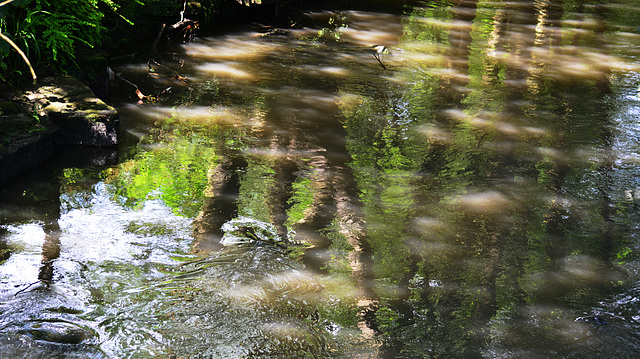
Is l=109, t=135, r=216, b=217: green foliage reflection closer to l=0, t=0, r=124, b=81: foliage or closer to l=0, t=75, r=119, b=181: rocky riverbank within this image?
l=0, t=75, r=119, b=181: rocky riverbank

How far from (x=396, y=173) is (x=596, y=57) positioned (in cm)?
473

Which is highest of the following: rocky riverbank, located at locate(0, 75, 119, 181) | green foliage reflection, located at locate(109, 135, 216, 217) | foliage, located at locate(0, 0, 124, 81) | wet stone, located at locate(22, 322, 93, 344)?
foliage, located at locate(0, 0, 124, 81)

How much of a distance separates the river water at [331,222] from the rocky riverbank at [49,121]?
0.40ft

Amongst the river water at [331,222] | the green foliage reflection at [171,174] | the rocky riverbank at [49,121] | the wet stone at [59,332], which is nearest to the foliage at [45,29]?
the rocky riverbank at [49,121]

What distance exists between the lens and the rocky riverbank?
3586mm

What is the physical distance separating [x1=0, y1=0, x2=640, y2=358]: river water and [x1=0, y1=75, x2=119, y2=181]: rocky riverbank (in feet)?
0.40

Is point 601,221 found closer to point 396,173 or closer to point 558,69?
point 396,173

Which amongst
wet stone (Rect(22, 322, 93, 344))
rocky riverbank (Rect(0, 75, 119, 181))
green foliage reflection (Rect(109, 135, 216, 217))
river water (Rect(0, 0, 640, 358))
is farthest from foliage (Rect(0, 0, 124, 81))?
wet stone (Rect(22, 322, 93, 344))

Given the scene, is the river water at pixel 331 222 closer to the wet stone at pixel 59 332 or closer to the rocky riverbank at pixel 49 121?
the wet stone at pixel 59 332

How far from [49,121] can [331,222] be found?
214 centimetres

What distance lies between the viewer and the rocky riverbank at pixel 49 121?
141 inches

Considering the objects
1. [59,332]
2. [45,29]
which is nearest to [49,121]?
[45,29]

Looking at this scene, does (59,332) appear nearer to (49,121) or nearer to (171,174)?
(171,174)

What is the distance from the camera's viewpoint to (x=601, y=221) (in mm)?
3363
